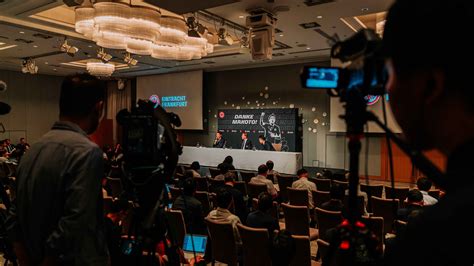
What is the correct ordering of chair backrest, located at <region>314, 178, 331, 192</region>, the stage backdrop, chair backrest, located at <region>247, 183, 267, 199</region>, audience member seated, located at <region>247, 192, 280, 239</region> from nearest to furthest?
audience member seated, located at <region>247, 192, 280, 239</region>, chair backrest, located at <region>247, 183, 267, 199</region>, chair backrest, located at <region>314, 178, 331, 192</region>, the stage backdrop

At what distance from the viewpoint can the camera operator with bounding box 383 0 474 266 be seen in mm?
557

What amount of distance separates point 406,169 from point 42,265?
11696mm

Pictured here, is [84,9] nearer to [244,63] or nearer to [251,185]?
[251,185]

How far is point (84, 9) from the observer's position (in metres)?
5.91

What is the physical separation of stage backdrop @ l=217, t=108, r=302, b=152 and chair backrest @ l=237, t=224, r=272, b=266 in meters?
8.83

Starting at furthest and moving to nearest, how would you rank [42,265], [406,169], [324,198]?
[406,169] < [324,198] < [42,265]

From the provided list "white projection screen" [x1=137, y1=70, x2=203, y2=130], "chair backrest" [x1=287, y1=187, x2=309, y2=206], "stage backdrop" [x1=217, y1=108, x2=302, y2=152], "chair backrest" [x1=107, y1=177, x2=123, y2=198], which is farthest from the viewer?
"white projection screen" [x1=137, y1=70, x2=203, y2=130]

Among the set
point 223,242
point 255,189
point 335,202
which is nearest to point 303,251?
point 223,242

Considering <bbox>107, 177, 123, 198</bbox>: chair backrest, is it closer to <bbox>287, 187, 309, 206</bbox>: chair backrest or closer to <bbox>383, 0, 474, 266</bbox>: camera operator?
<bbox>287, 187, 309, 206</bbox>: chair backrest

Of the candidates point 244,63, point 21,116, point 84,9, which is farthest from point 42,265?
point 21,116

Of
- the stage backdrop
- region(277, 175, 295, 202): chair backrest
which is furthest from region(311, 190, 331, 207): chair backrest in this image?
the stage backdrop

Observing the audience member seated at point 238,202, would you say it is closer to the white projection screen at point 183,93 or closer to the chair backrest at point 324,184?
the chair backrest at point 324,184

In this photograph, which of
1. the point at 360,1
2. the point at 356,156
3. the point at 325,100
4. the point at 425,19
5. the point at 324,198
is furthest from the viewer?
the point at 325,100

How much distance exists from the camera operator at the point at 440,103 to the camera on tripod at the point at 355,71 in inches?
8.0
